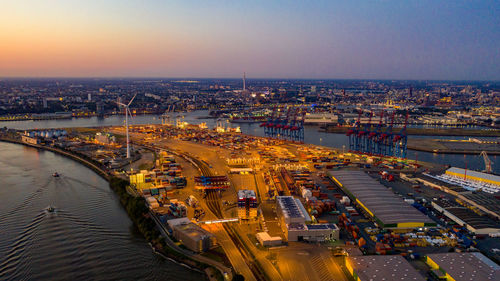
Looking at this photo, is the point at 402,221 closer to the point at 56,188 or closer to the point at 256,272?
the point at 256,272

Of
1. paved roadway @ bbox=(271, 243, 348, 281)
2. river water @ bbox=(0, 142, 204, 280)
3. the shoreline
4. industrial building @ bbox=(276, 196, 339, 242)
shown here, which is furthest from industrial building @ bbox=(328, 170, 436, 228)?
river water @ bbox=(0, 142, 204, 280)

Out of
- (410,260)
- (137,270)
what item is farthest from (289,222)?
(137,270)

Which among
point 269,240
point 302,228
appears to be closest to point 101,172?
point 269,240

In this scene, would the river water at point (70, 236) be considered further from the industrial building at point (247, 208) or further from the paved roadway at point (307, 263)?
the industrial building at point (247, 208)

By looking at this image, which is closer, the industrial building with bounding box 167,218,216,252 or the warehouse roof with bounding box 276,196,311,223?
the industrial building with bounding box 167,218,216,252

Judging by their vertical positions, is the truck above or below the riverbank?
below

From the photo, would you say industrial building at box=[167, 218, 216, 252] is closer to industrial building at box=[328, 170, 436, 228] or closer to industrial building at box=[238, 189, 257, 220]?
industrial building at box=[238, 189, 257, 220]

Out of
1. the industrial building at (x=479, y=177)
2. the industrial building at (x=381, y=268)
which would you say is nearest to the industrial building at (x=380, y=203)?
the industrial building at (x=381, y=268)
